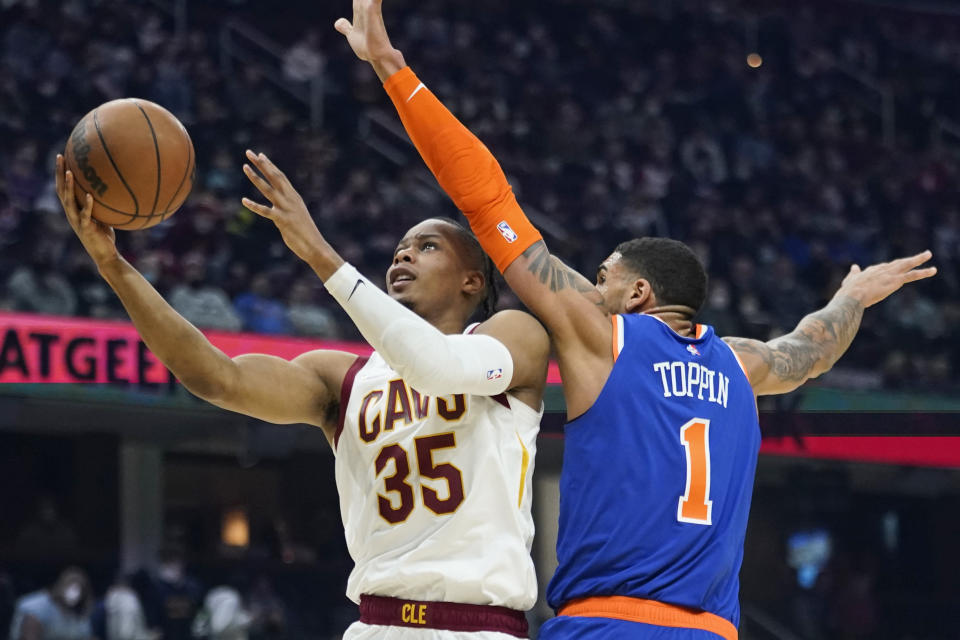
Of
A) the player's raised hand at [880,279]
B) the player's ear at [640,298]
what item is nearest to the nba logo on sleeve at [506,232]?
the player's ear at [640,298]

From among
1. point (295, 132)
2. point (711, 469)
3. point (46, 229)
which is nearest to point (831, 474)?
point (295, 132)

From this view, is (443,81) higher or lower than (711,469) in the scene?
higher

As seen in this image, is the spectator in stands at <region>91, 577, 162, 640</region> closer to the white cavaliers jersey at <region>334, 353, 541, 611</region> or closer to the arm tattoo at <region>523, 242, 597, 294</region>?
the white cavaliers jersey at <region>334, 353, 541, 611</region>

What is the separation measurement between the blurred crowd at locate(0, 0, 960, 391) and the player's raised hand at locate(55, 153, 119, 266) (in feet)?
24.5

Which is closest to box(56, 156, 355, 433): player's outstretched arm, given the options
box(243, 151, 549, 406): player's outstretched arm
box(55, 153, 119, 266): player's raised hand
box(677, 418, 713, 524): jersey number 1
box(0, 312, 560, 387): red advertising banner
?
box(55, 153, 119, 266): player's raised hand

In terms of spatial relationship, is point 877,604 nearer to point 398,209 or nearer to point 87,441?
point 398,209

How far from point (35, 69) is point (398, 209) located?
4.23m

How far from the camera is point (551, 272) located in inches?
156

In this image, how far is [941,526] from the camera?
17.0 m

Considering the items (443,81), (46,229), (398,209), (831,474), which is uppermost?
(443,81)

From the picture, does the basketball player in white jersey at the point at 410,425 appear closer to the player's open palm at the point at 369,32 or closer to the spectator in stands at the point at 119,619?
the player's open palm at the point at 369,32

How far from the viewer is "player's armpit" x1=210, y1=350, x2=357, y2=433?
4.09 meters

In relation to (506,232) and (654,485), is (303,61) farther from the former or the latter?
(654,485)

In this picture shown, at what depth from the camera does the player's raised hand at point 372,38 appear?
4.07 m
